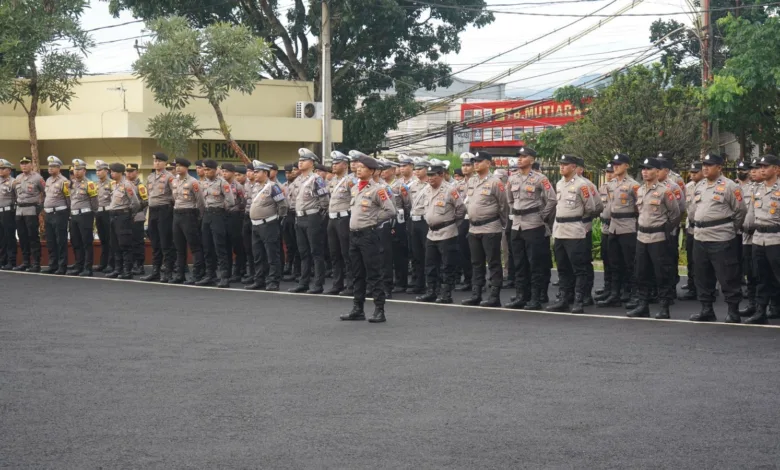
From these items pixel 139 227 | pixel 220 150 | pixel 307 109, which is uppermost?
pixel 307 109

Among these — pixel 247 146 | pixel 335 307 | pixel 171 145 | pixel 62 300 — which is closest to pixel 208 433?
pixel 335 307

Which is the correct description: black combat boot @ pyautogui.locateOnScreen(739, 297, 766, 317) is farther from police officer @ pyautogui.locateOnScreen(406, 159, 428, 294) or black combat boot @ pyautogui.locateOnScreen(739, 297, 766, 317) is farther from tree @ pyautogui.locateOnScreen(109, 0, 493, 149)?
tree @ pyautogui.locateOnScreen(109, 0, 493, 149)

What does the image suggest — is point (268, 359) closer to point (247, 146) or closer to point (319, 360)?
point (319, 360)

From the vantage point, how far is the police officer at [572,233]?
12.6m

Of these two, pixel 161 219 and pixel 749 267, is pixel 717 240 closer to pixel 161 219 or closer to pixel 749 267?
pixel 749 267

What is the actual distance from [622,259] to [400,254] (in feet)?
Answer: 11.2

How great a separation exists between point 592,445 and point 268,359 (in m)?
3.56

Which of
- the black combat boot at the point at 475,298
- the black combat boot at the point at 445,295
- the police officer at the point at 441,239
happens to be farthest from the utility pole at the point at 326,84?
the black combat boot at the point at 475,298

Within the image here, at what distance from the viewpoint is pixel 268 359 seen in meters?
8.76

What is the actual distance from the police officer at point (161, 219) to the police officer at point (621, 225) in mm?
6866

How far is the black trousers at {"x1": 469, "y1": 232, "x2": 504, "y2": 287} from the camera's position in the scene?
Answer: 1320 centimetres

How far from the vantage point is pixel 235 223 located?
53.3 ft

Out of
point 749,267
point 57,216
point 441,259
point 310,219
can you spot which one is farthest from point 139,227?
point 749,267

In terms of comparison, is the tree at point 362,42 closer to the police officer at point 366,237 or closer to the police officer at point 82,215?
the police officer at point 82,215
